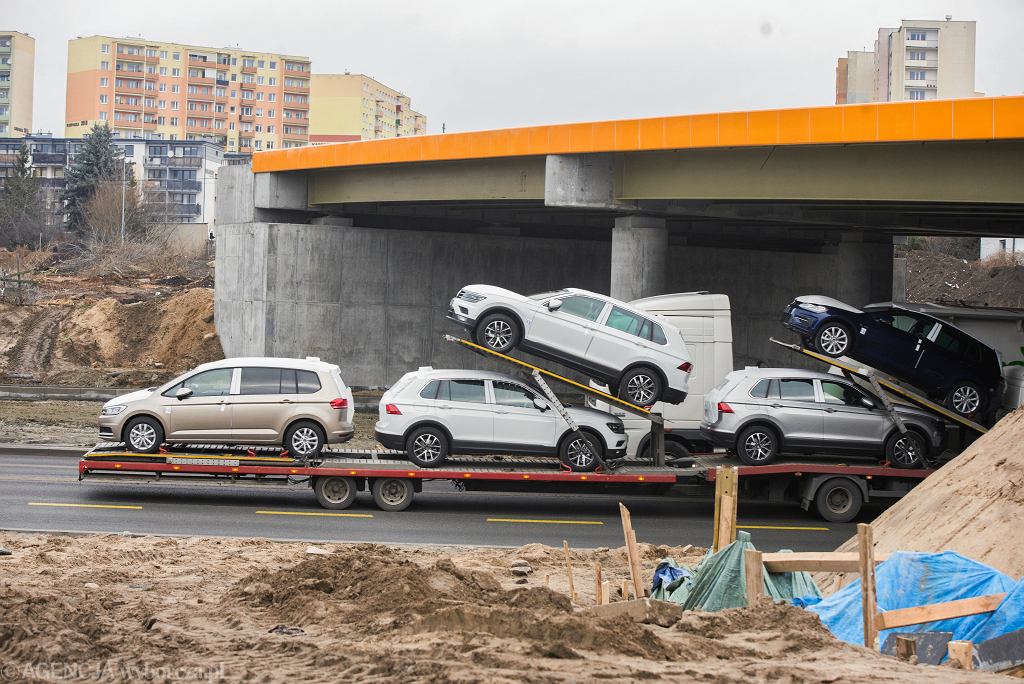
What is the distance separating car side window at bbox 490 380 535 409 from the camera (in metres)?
18.0

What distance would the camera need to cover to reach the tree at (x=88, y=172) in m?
80.9

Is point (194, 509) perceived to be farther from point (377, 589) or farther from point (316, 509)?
point (377, 589)

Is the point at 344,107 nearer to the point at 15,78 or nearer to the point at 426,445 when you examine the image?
the point at 15,78

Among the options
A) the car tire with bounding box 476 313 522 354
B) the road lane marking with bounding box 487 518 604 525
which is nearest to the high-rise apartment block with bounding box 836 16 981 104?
the car tire with bounding box 476 313 522 354

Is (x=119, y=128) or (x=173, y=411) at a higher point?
(x=119, y=128)

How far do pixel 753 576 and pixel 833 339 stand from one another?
11106mm

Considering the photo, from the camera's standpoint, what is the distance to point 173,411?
1792 centimetres

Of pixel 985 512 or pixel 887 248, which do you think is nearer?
pixel 985 512

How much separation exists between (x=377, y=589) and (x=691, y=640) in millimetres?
3115

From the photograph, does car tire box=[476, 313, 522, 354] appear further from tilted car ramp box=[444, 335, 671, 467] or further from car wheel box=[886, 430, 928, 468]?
car wheel box=[886, 430, 928, 468]

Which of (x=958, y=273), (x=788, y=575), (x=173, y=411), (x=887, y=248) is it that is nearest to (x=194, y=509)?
(x=173, y=411)

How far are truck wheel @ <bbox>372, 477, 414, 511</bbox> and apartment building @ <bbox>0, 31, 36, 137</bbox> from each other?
138321mm

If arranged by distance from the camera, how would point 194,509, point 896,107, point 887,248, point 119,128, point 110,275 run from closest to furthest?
point 194,509
point 896,107
point 887,248
point 110,275
point 119,128

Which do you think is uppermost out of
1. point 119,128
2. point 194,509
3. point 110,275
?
point 119,128
